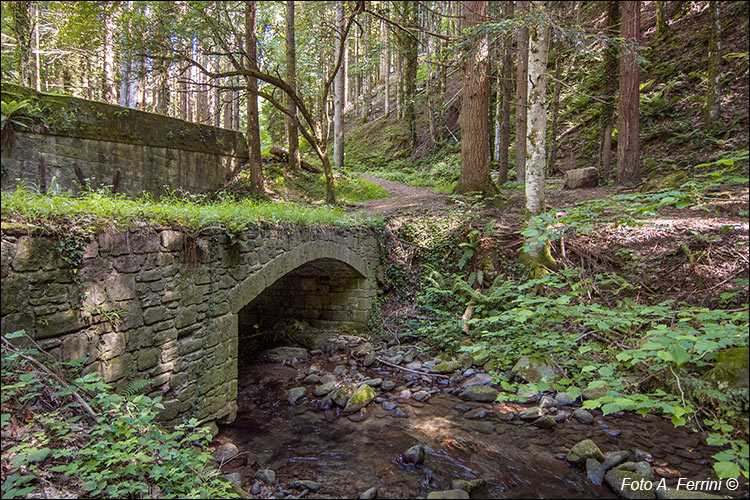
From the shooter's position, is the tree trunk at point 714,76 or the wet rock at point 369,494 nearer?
the wet rock at point 369,494

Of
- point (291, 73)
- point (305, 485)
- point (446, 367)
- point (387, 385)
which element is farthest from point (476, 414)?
point (291, 73)

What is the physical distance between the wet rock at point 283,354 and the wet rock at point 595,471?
16.1 feet

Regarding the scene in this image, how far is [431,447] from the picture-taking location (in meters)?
4.14

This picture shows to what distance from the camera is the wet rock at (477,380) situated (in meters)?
5.52

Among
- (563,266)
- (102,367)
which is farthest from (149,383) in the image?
(563,266)

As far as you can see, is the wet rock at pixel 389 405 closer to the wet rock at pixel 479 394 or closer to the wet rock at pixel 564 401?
the wet rock at pixel 479 394

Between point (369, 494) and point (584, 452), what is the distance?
2.10 meters

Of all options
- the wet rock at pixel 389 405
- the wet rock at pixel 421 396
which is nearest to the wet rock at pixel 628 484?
the wet rock at pixel 421 396

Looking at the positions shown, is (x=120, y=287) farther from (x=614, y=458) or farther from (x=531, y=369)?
(x=531, y=369)

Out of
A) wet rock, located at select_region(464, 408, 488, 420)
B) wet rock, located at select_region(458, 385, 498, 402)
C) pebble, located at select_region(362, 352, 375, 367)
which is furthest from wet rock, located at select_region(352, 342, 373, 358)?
wet rock, located at select_region(464, 408, 488, 420)

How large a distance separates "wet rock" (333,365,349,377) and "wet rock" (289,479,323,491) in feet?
8.76

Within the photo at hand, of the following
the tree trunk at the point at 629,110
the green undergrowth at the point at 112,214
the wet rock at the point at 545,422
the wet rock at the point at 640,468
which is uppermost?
the tree trunk at the point at 629,110

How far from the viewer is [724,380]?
8.36ft

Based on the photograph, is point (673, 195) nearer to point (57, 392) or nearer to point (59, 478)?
point (59, 478)
